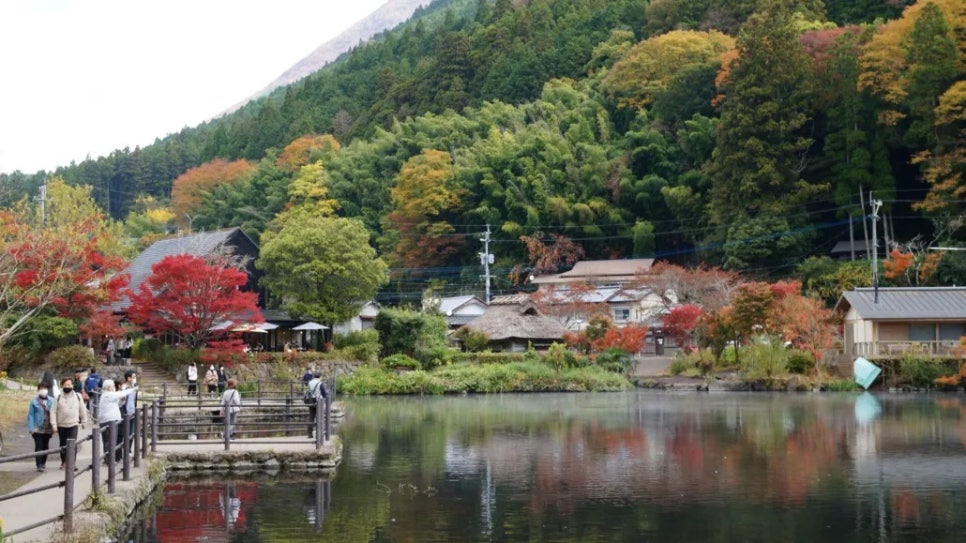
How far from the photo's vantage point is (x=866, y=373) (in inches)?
1410

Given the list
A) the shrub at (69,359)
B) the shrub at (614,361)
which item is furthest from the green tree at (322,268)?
the shrub at (69,359)

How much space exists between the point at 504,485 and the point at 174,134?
130 meters

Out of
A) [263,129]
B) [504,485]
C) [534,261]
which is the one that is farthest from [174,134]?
[504,485]

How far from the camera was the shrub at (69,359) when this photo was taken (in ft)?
113

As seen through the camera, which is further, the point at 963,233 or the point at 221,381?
the point at 963,233

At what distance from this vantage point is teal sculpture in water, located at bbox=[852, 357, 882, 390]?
117 feet

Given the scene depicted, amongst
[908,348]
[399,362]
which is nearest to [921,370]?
[908,348]

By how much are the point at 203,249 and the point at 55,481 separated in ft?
110

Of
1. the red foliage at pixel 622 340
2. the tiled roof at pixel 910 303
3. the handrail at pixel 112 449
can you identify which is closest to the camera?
the handrail at pixel 112 449

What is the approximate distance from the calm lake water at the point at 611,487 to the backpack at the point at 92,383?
16.9ft

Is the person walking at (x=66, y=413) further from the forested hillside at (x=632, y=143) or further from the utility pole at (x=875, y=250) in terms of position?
the forested hillside at (x=632, y=143)

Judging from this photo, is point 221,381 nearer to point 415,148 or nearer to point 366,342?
point 366,342

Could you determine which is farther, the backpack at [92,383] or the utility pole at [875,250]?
the utility pole at [875,250]

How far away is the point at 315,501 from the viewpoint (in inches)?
545
